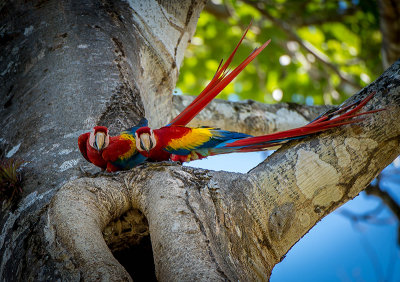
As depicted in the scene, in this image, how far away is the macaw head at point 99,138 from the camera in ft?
4.95

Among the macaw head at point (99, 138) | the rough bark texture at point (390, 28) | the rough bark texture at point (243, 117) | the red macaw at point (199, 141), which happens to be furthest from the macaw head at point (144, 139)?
the rough bark texture at point (390, 28)

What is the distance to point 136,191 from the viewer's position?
141 centimetres

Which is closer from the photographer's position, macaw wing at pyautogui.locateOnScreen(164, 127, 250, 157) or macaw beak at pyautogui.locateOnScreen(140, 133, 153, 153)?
macaw beak at pyautogui.locateOnScreen(140, 133, 153, 153)

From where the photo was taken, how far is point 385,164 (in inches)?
54.5

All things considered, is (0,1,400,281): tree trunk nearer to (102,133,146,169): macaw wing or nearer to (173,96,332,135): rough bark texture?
(102,133,146,169): macaw wing

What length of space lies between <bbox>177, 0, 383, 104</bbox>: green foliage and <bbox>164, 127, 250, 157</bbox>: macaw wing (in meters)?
2.72

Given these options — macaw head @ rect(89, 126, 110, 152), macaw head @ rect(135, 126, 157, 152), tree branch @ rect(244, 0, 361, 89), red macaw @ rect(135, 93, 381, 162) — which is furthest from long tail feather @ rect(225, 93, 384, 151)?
tree branch @ rect(244, 0, 361, 89)

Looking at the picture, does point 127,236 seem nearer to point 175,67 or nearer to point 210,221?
point 210,221

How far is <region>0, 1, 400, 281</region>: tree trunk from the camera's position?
118 centimetres

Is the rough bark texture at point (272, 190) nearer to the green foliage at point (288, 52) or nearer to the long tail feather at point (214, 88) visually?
the long tail feather at point (214, 88)

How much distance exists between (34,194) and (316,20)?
408 centimetres

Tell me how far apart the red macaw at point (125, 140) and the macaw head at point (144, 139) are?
5cm

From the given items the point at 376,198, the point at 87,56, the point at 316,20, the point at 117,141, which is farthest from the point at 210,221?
the point at 316,20

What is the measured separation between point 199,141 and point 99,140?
44 cm
